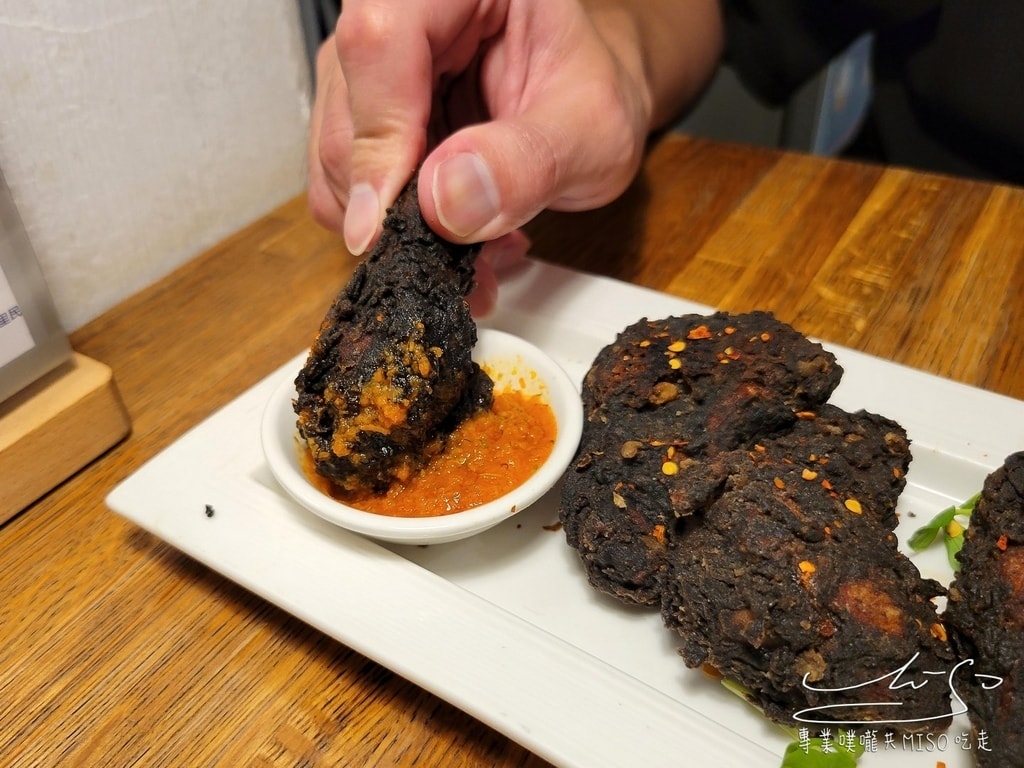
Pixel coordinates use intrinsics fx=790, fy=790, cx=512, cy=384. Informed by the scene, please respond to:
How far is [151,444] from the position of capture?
1.86 meters

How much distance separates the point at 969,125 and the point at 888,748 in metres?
2.69

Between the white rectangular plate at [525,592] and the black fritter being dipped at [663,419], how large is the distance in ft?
0.46

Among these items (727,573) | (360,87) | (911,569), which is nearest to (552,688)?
(727,573)

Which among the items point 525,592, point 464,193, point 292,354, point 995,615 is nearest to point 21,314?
point 292,354

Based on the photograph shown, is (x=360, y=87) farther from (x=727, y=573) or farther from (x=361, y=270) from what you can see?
(x=727, y=573)

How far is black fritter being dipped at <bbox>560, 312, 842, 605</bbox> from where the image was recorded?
1.28 m

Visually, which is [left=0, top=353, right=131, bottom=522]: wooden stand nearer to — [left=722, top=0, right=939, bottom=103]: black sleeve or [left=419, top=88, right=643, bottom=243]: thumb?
[left=419, top=88, right=643, bottom=243]: thumb

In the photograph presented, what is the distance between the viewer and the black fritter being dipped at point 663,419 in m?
1.28

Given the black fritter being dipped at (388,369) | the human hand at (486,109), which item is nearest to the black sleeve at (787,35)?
the human hand at (486,109)

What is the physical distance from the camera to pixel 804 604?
1.07 metres

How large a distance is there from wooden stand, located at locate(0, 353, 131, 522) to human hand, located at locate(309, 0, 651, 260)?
0.65 m

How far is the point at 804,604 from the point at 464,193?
93 centimetres
